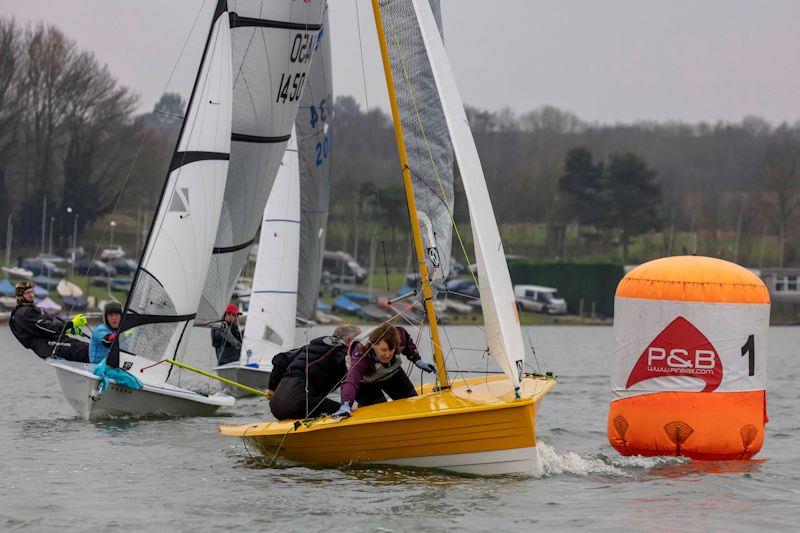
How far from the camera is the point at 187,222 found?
14852mm

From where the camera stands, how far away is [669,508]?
30.8 feet

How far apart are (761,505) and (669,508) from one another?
0.76 meters

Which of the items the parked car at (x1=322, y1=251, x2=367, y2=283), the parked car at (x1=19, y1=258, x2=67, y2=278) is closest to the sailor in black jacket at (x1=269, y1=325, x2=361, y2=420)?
the parked car at (x1=19, y1=258, x2=67, y2=278)

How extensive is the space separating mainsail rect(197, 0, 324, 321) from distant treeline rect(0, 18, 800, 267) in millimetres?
40002

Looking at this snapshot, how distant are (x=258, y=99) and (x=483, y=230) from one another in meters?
5.86

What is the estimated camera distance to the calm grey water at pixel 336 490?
887 centimetres

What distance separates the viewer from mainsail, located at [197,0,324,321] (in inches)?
612

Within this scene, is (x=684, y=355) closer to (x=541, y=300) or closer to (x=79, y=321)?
(x=79, y=321)

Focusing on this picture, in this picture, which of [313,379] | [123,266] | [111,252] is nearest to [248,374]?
[313,379]

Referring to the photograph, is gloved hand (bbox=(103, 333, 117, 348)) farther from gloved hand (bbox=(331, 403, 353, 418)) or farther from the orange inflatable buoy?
the orange inflatable buoy

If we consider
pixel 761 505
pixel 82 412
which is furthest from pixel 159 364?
pixel 761 505

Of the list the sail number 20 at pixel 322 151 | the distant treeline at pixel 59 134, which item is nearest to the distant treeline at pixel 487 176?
the distant treeline at pixel 59 134

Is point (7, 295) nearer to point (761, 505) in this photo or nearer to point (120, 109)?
point (120, 109)

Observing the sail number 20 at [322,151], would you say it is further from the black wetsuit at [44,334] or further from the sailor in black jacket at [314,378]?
the sailor in black jacket at [314,378]
